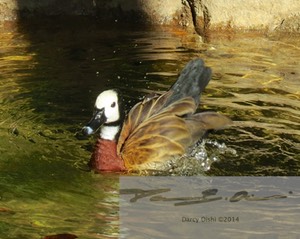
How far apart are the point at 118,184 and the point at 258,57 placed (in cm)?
330

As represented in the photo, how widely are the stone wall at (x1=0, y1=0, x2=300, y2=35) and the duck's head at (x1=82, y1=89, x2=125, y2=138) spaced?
3550 mm

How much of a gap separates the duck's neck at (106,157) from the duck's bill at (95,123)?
0.40 ft

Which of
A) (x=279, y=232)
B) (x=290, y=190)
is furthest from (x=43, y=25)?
(x=279, y=232)

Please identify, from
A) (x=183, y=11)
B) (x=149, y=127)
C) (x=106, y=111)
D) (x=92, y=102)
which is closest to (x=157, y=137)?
(x=149, y=127)

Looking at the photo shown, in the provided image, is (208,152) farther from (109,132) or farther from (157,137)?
(109,132)

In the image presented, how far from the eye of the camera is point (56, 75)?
8453 mm

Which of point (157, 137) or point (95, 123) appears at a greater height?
point (95, 123)

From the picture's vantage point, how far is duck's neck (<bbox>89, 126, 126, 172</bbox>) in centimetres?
646

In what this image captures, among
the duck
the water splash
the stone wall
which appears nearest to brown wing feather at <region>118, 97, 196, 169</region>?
the duck

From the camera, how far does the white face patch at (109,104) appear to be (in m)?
6.54

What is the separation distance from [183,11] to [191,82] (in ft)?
11.0

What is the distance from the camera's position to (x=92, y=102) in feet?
25.4
